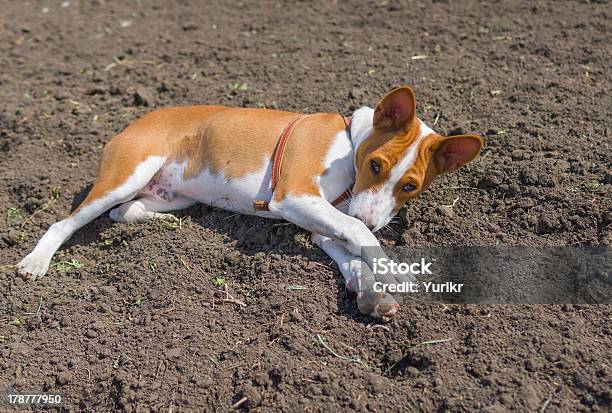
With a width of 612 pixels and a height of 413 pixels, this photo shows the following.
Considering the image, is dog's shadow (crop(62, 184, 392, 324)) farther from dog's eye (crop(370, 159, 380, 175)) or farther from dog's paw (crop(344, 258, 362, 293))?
dog's eye (crop(370, 159, 380, 175))

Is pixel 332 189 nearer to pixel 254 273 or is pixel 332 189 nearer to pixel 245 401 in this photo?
pixel 254 273

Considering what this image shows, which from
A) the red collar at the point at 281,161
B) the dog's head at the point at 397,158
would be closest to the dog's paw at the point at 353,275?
the dog's head at the point at 397,158

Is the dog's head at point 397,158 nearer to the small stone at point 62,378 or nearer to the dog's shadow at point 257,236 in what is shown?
the dog's shadow at point 257,236

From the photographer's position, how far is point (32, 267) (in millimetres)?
5480

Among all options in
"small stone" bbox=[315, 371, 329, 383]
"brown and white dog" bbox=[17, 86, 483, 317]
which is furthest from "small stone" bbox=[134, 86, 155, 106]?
"small stone" bbox=[315, 371, 329, 383]

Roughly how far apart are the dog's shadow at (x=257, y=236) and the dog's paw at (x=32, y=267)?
0.33m

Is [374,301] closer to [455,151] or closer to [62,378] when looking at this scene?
[455,151]

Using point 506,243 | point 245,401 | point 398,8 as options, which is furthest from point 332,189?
point 398,8

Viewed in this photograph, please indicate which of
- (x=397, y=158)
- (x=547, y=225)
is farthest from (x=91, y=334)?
(x=547, y=225)

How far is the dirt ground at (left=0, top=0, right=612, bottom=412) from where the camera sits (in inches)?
167

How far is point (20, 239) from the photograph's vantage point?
19.4ft

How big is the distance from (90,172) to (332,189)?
263 centimetres

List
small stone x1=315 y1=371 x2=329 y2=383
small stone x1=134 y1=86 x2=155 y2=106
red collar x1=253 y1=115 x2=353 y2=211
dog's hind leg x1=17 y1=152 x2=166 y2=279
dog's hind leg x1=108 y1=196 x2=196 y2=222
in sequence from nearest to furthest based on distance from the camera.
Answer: small stone x1=315 y1=371 x2=329 y2=383 < red collar x1=253 y1=115 x2=353 y2=211 < dog's hind leg x1=17 y1=152 x2=166 y2=279 < dog's hind leg x1=108 y1=196 x2=196 y2=222 < small stone x1=134 y1=86 x2=155 y2=106

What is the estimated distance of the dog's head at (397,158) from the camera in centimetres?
489
